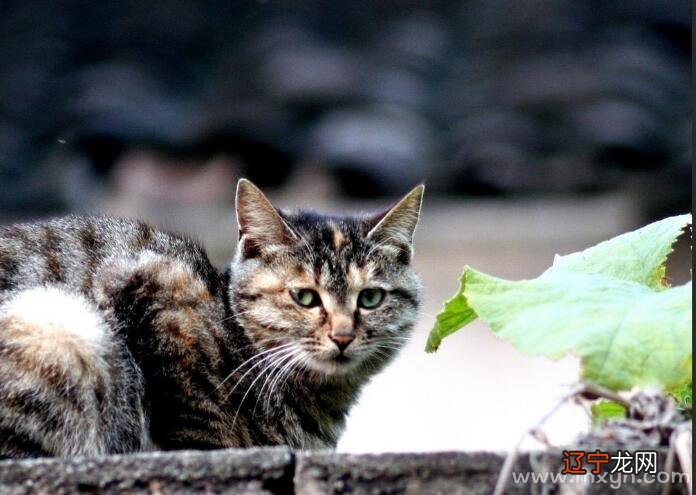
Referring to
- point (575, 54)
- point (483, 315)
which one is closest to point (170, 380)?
point (483, 315)

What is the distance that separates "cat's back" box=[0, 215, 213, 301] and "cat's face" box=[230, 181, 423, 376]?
174mm

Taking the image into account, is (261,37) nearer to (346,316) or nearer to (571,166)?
(571,166)

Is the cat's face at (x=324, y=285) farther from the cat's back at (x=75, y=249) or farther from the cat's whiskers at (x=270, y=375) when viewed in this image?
the cat's back at (x=75, y=249)

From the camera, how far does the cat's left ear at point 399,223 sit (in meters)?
3.29

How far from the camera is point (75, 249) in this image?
2869 mm

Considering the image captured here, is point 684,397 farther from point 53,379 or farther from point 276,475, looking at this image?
point 53,379

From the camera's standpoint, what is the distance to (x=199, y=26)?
4500 mm

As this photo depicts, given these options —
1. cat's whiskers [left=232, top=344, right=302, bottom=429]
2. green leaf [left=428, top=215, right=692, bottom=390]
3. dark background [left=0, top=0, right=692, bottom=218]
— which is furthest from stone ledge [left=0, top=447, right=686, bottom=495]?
dark background [left=0, top=0, right=692, bottom=218]

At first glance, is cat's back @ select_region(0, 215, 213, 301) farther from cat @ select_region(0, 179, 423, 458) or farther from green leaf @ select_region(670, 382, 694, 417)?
green leaf @ select_region(670, 382, 694, 417)

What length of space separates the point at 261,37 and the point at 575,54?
1.27m

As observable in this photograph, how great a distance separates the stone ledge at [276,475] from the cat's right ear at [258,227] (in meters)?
1.47

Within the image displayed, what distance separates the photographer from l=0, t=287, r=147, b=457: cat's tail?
2299 millimetres

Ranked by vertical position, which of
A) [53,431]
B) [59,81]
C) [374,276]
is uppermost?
[59,81]

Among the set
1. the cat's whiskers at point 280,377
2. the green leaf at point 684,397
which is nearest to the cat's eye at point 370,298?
the cat's whiskers at point 280,377
